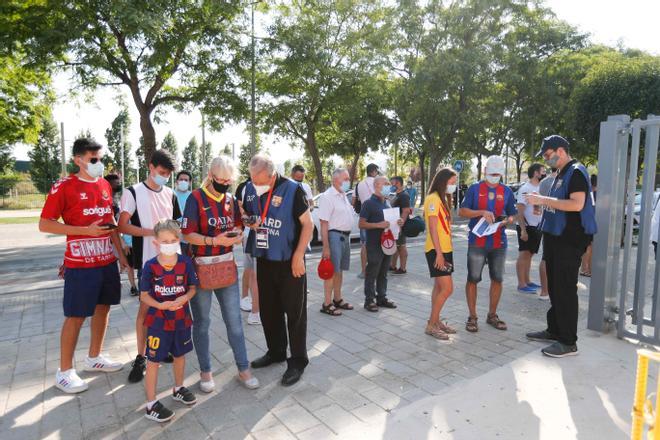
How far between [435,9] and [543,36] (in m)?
6.25

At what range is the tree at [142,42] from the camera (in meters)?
11.3

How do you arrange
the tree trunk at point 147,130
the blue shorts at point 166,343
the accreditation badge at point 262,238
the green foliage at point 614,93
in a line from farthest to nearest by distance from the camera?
the green foliage at point 614,93, the tree trunk at point 147,130, the accreditation badge at point 262,238, the blue shorts at point 166,343

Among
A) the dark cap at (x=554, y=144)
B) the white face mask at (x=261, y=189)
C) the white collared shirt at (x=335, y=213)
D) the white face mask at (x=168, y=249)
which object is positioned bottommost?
the white face mask at (x=168, y=249)

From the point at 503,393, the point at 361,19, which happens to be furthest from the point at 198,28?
the point at 503,393

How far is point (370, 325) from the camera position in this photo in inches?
207

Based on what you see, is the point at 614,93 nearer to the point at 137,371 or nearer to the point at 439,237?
the point at 439,237

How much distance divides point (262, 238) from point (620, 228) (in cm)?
374

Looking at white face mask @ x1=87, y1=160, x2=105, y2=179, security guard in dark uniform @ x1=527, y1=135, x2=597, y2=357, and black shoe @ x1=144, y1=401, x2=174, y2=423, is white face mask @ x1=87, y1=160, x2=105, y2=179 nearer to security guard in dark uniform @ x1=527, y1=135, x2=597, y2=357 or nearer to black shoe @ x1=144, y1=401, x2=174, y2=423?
black shoe @ x1=144, y1=401, x2=174, y2=423

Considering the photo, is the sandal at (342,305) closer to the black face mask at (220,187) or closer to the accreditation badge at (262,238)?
the accreditation badge at (262,238)

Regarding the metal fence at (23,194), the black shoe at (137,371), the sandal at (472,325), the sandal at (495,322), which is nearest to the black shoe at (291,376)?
the black shoe at (137,371)

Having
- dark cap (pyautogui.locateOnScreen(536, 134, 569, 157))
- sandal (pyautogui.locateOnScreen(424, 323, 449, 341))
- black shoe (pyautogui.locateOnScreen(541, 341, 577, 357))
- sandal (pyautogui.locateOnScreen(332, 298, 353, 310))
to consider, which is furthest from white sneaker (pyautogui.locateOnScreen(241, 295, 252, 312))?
dark cap (pyautogui.locateOnScreen(536, 134, 569, 157))

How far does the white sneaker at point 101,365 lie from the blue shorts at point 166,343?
1.04 m

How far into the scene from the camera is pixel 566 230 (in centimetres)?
431

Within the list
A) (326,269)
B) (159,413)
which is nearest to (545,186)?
(326,269)
